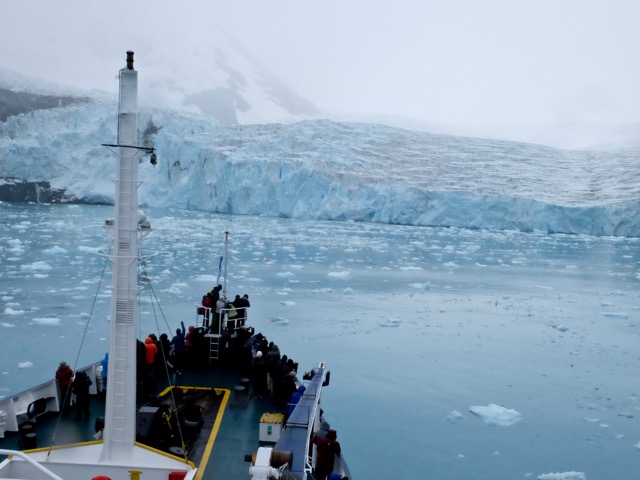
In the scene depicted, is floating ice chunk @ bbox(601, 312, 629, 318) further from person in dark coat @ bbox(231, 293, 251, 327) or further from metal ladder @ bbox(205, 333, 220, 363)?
metal ladder @ bbox(205, 333, 220, 363)

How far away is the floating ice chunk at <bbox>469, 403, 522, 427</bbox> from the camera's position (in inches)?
401

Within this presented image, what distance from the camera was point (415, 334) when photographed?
16203 millimetres

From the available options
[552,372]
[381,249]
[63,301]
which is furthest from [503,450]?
[381,249]

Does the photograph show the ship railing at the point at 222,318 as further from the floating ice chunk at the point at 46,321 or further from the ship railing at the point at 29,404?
the floating ice chunk at the point at 46,321

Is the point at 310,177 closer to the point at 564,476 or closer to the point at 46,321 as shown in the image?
the point at 46,321

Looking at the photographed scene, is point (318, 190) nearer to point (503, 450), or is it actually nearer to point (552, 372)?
point (552, 372)

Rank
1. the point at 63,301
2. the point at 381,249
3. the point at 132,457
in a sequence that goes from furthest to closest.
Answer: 1. the point at 381,249
2. the point at 63,301
3. the point at 132,457

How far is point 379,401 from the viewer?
11.0 meters

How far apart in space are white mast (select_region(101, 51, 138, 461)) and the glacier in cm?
4470

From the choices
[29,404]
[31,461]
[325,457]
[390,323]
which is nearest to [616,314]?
[390,323]

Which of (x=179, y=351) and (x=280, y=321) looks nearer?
(x=179, y=351)

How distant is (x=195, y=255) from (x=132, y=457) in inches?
959

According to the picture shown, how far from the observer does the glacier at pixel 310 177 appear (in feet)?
164

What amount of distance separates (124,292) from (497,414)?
761 cm
